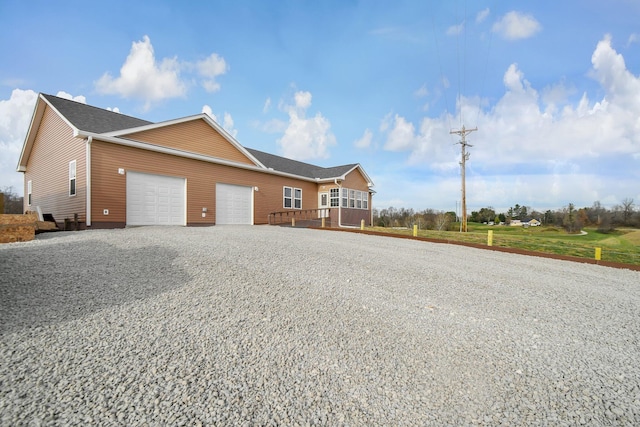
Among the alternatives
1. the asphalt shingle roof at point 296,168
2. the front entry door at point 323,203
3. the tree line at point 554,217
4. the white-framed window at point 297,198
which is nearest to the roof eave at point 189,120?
the asphalt shingle roof at point 296,168

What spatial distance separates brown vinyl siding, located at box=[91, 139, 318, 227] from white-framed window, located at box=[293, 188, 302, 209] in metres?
0.57

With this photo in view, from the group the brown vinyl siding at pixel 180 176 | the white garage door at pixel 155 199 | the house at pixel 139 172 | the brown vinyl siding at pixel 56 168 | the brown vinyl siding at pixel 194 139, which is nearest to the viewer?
the brown vinyl siding at pixel 180 176

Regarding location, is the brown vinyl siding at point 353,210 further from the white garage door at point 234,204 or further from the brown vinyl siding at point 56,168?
the brown vinyl siding at point 56,168

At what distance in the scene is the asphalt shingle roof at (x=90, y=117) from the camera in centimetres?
1118

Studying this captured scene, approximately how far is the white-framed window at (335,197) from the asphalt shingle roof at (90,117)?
1277 centimetres

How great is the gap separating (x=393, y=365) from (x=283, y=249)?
499 cm

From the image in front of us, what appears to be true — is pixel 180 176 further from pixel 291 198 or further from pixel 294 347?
pixel 294 347

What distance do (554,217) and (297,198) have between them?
2345 cm

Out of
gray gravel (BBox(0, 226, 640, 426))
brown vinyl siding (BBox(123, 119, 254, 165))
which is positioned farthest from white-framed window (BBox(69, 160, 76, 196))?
gray gravel (BBox(0, 226, 640, 426))

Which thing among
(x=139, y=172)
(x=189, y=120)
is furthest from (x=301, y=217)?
(x=139, y=172)

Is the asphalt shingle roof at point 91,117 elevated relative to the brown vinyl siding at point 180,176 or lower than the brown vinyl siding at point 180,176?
elevated

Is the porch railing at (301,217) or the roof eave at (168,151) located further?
the porch railing at (301,217)

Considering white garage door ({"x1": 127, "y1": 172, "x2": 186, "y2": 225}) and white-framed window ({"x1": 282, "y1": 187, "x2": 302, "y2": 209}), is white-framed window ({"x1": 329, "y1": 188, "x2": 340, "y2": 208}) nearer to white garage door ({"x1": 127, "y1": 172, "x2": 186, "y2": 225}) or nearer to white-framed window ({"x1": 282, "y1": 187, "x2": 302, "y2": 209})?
white-framed window ({"x1": 282, "y1": 187, "x2": 302, "y2": 209})

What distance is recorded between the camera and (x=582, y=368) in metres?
3.03
